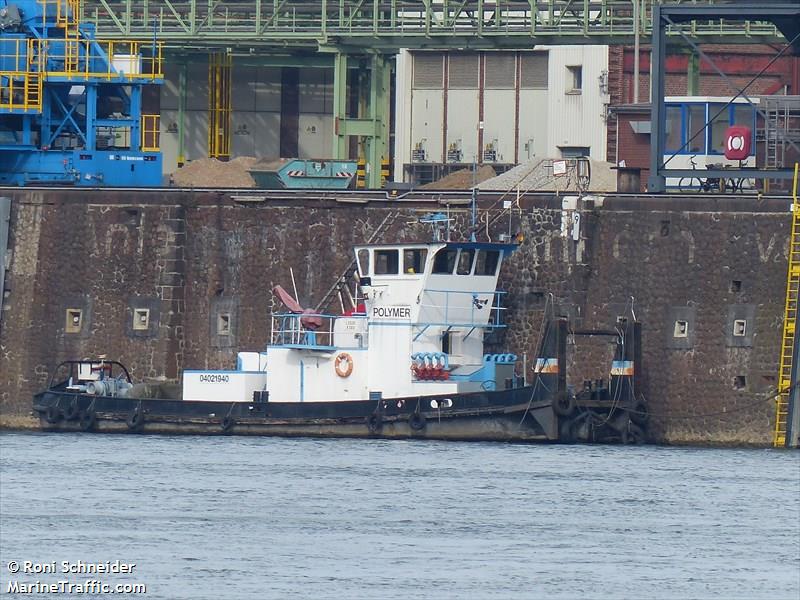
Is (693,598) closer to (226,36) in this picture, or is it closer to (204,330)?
(204,330)

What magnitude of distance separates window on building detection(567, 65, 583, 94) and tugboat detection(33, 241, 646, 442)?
89.5 ft

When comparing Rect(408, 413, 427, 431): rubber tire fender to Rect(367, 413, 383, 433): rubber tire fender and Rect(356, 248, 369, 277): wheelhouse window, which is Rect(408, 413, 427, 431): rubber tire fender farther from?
Rect(356, 248, 369, 277): wheelhouse window

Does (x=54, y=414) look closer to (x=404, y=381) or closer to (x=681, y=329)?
(x=404, y=381)

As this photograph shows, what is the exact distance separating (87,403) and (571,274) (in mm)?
9641

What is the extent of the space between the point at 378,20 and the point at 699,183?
Result: 1709cm

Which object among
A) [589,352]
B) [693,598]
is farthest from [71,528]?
[589,352]

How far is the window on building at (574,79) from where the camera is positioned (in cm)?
7077

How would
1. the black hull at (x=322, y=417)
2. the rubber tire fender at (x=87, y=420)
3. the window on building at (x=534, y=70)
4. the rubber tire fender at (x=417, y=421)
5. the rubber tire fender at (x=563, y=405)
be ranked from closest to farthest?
the rubber tire fender at (x=563, y=405) → the black hull at (x=322, y=417) → the rubber tire fender at (x=417, y=421) → the rubber tire fender at (x=87, y=420) → the window on building at (x=534, y=70)

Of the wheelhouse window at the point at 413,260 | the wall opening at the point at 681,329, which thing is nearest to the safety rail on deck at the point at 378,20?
the wall opening at the point at 681,329

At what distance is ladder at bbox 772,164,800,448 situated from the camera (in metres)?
42.3

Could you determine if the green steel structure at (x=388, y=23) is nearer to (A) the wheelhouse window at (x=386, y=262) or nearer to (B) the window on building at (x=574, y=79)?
(B) the window on building at (x=574, y=79)

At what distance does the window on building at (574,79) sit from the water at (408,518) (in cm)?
3033

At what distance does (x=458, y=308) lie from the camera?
43.4m

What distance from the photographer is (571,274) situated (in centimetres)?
4444
